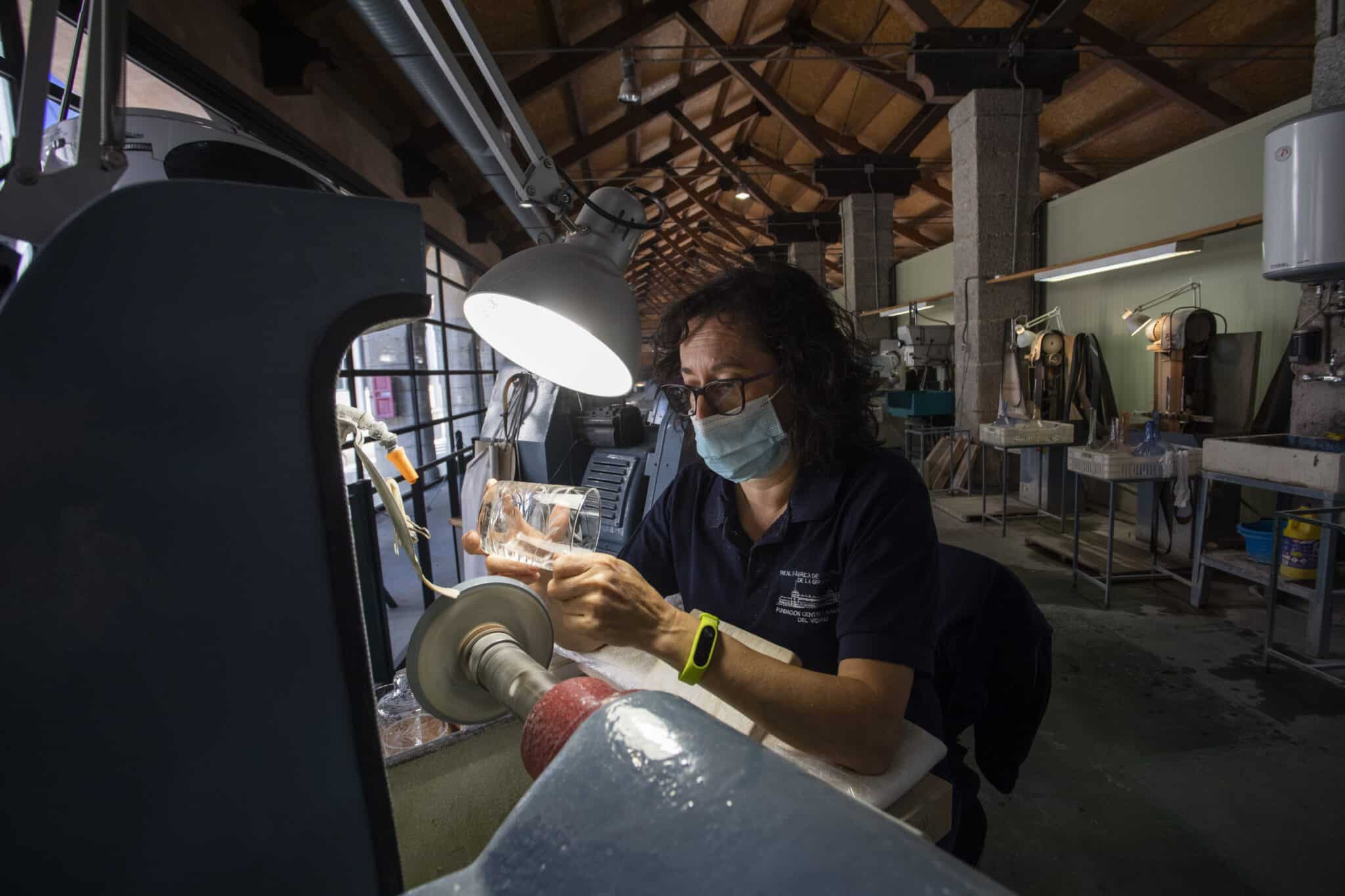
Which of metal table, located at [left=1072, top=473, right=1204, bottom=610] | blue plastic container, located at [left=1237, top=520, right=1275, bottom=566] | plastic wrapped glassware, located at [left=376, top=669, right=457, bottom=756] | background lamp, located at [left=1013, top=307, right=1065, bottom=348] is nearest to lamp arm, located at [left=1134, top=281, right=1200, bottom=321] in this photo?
background lamp, located at [left=1013, top=307, right=1065, bottom=348]

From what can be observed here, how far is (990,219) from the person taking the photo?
5.89 m

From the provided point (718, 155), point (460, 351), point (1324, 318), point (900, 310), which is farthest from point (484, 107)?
point (718, 155)

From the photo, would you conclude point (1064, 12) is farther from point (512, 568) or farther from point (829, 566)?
point (512, 568)

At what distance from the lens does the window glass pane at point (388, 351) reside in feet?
18.2

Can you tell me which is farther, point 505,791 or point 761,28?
point 761,28

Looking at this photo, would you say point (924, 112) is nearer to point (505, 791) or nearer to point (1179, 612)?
point (1179, 612)

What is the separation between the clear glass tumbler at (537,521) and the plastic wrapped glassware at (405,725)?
1.07ft

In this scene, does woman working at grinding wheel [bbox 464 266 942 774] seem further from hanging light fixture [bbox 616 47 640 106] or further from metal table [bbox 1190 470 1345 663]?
hanging light fixture [bbox 616 47 640 106]

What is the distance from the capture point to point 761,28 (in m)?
8.38

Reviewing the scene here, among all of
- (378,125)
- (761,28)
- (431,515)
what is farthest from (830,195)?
(431,515)

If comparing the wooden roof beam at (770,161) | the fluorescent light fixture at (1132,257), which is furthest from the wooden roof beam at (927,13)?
the wooden roof beam at (770,161)

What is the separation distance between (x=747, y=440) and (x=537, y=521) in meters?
0.51

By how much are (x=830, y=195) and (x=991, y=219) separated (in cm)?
361

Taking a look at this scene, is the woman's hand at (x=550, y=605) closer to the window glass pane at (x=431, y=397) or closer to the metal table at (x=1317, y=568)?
the metal table at (x=1317, y=568)
